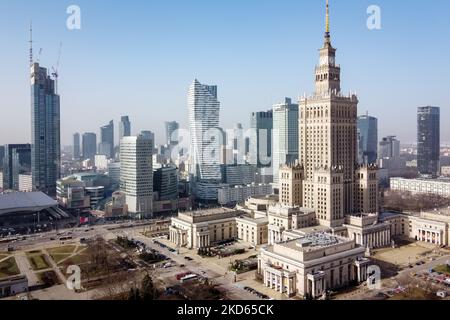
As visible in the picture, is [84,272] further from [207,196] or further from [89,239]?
[207,196]

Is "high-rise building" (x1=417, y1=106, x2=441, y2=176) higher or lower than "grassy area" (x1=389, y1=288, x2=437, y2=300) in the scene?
higher

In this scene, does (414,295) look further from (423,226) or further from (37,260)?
(37,260)

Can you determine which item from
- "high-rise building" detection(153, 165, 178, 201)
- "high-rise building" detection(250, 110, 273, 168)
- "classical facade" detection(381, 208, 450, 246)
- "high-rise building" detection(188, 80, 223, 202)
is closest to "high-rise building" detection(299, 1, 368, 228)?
"classical facade" detection(381, 208, 450, 246)

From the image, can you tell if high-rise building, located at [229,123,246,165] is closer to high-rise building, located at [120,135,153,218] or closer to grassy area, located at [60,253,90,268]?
high-rise building, located at [120,135,153,218]

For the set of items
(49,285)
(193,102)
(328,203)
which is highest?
(193,102)
